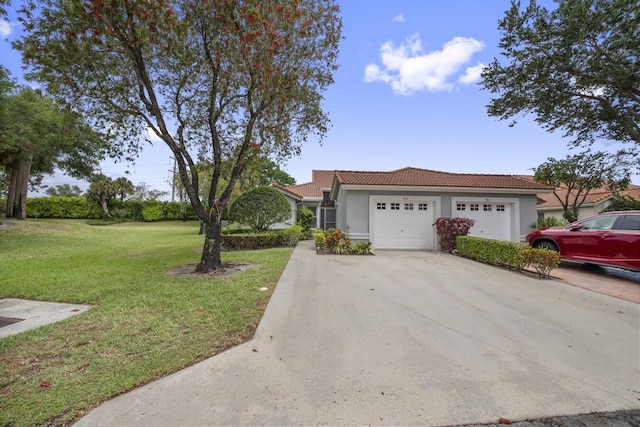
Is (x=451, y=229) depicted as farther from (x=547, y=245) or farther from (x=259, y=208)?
(x=259, y=208)

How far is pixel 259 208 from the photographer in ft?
45.7

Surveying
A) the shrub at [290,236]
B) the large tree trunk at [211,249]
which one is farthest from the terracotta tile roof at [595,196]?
the large tree trunk at [211,249]

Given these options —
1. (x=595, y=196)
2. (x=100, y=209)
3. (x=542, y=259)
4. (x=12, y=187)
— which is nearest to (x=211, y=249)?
(x=542, y=259)

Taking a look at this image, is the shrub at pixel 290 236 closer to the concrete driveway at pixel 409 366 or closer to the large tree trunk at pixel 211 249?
the large tree trunk at pixel 211 249

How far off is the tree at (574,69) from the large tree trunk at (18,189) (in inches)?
1007

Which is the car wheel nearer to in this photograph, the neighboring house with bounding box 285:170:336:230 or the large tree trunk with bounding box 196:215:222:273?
the large tree trunk with bounding box 196:215:222:273

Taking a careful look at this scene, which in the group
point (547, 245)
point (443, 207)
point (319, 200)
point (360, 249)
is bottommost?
point (360, 249)

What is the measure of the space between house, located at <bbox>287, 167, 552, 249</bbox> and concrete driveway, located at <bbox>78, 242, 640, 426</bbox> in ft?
22.3

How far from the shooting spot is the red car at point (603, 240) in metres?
6.86

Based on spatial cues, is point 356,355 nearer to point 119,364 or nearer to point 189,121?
point 119,364

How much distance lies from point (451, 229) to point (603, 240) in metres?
4.35

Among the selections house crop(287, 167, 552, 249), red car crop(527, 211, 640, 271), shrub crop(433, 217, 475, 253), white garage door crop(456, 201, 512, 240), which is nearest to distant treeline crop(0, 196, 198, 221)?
house crop(287, 167, 552, 249)

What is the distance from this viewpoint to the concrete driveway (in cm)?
235

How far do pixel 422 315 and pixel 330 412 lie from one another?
Result: 105 inches
